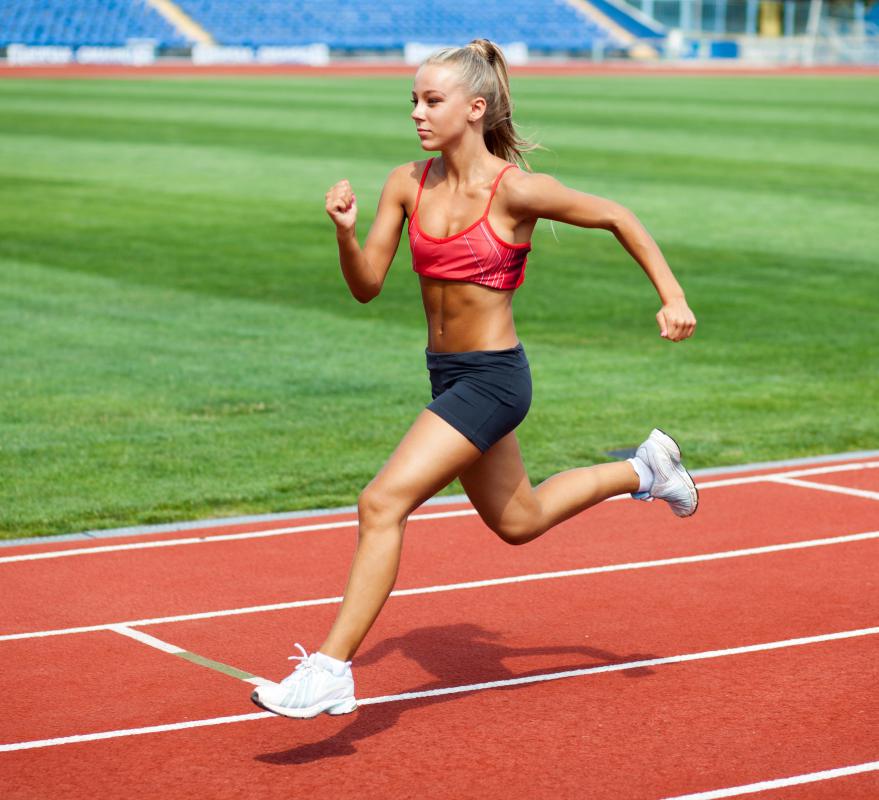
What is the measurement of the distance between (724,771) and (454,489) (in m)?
4.55

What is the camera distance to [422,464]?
17.4 feet

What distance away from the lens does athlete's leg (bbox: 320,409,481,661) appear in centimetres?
519

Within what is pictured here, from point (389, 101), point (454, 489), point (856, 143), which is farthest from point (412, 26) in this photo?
point (454, 489)

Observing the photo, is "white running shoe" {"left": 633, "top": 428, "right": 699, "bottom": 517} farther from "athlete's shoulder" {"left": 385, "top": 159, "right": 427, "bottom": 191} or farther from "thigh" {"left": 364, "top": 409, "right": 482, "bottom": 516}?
"athlete's shoulder" {"left": 385, "top": 159, "right": 427, "bottom": 191}

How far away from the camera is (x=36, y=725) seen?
18.5 feet

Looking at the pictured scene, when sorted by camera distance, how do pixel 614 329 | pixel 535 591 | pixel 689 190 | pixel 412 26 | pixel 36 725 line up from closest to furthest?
pixel 36 725, pixel 535 591, pixel 614 329, pixel 689 190, pixel 412 26

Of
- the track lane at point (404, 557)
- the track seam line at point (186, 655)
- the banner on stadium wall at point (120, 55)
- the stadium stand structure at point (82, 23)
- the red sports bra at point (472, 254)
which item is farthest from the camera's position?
the stadium stand structure at point (82, 23)

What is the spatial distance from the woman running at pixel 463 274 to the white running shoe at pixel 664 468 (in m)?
0.72

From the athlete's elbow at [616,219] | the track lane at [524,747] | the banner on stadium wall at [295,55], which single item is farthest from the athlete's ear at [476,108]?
the banner on stadium wall at [295,55]

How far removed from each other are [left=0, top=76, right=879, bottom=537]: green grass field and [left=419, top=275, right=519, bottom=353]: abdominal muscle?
270 cm

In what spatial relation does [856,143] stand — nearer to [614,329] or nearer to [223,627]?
[614,329]

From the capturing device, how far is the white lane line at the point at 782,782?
4.97 meters

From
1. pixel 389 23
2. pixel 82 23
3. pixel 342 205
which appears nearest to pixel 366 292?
pixel 342 205

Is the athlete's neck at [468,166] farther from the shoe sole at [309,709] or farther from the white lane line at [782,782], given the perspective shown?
the white lane line at [782,782]
